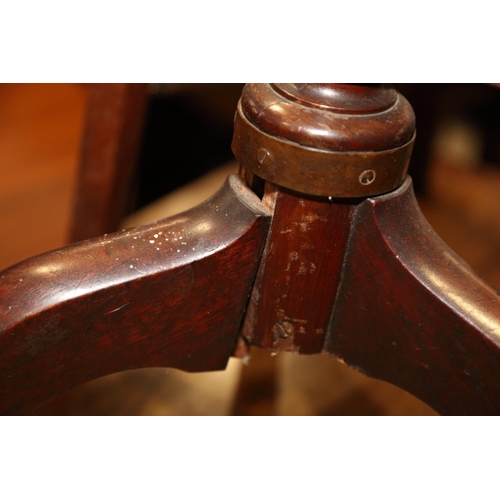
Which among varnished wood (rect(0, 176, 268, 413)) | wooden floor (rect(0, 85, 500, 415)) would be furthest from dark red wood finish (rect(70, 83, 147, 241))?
varnished wood (rect(0, 176, 268, 413))

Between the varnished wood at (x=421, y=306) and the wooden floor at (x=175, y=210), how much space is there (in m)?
0.05

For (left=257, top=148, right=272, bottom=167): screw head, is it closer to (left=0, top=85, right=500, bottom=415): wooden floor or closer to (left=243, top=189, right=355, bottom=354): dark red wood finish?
(left=243, top=189, right=355, bottom=354): dark red wood finish

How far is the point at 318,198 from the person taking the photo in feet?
1.43

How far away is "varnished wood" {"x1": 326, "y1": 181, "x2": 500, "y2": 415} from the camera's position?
0.45 metres

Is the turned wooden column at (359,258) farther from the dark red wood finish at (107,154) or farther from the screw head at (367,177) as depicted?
the dark red wood finish at (107,154)

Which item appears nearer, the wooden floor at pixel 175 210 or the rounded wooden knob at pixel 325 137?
the rounded wooden knob at pixel 325 137

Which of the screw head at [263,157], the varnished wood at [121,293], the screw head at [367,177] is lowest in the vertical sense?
the varnished wood at [121,293]

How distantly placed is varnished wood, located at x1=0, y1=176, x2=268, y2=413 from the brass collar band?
35mm

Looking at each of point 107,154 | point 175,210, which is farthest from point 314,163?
point 175,210

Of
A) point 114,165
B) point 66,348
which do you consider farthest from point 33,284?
point 114,165

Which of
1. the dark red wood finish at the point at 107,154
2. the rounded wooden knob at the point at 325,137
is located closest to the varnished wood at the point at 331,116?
the rounded wooden knob at the point at 325,137

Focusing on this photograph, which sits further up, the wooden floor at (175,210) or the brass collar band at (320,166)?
the brass collar band at (320,166)

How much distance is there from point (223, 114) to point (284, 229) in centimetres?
100

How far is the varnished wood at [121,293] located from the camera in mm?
432
